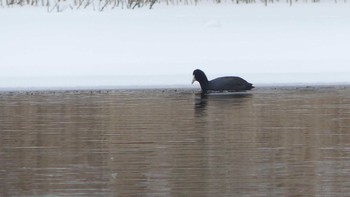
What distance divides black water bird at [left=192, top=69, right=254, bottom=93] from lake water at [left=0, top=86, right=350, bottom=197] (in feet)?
3.47

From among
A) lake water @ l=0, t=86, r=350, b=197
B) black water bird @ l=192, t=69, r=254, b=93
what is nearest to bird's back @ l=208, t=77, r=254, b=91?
black water bird @ l=192, t=69, r=254, b=93

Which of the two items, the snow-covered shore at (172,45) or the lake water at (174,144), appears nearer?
the lake water at (174,144)

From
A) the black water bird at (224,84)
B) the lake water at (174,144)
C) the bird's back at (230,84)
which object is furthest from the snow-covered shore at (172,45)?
the lake water at (174,144)

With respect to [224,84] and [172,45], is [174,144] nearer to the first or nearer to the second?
[224,84]

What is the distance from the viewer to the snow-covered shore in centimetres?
2016

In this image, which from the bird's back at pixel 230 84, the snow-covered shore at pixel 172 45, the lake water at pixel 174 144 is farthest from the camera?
the snow-covered shore at pixel 172 45

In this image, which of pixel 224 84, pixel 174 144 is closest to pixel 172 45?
pixel 224 84

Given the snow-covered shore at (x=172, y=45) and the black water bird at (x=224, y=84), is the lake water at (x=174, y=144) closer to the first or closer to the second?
the black water bird at (x=224, y=84)

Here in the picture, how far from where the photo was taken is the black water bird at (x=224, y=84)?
18500 millimetres

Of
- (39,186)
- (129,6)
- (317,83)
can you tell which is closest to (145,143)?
(39,186)

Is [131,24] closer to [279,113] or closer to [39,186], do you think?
[279,113]

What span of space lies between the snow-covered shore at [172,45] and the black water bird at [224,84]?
1.75 feet

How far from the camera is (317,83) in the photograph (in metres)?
19.0

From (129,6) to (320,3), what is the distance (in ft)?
13.0
